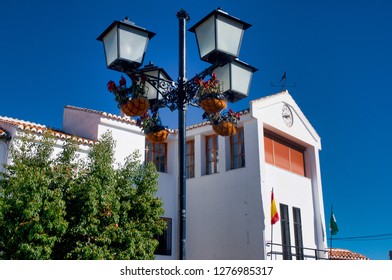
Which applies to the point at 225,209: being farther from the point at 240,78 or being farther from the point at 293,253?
the point at 240,78

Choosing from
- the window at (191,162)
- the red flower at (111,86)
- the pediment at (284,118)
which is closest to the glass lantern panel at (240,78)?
the red flower at (111,86)

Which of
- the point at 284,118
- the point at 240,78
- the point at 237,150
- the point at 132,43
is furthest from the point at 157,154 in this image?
the point at 132,43

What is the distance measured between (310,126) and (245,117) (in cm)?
445

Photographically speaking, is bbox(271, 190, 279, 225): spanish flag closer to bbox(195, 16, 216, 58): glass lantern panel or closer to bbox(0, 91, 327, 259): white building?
bbox(0, 91, 327, 259): white building

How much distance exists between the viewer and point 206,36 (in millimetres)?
6207

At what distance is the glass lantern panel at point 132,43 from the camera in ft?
19.9

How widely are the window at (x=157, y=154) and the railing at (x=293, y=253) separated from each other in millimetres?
4603

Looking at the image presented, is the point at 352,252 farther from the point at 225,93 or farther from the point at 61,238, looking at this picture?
the point at 225,93

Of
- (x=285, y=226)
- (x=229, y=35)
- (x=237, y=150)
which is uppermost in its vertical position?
(x=237, y=150)

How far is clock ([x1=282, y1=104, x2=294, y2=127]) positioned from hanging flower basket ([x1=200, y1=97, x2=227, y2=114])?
11.8 metres

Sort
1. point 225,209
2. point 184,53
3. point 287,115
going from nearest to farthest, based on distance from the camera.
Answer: point 184,53, point 225,209, point 287,115

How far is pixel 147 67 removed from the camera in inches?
298

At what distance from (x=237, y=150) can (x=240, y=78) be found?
10241 mm
